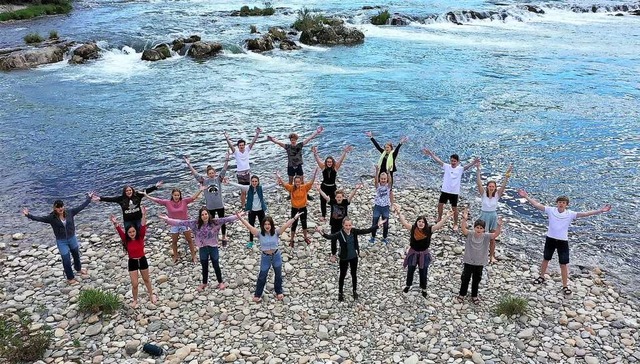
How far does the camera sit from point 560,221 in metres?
12.3

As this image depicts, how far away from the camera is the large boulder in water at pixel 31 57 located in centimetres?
3794

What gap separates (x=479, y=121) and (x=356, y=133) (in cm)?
704

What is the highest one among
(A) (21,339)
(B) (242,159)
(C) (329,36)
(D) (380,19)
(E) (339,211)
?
(D) (380,19)

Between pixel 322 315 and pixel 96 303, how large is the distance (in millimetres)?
5329

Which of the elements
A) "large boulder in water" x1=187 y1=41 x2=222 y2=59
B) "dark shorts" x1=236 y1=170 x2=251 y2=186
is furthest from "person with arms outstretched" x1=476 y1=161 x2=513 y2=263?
"large boulder in water" x1=187 y1=41 x2=222 y2=59

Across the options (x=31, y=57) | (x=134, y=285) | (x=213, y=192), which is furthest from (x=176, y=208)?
(x=31, y=57)

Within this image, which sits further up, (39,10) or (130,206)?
(39,10)

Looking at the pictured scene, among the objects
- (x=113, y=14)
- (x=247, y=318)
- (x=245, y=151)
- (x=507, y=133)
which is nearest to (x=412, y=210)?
(x=245, y=151)

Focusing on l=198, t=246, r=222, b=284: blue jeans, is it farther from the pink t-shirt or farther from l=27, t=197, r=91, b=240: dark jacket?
l=27, t=197, r=91, b=240: dark jacket

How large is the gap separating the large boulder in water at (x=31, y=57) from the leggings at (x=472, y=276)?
3852 centimetres

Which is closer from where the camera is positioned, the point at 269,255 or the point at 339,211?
the point at 269,255

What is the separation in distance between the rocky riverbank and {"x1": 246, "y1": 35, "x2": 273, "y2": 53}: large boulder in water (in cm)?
3321

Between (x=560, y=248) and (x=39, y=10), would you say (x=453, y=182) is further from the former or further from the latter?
(x=39, y=10)

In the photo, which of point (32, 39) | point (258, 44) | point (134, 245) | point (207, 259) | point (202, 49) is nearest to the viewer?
point (134, 245)
